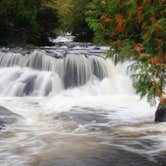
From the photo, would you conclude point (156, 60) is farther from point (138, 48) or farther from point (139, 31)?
point (139, 31)

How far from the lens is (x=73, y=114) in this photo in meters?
13.5

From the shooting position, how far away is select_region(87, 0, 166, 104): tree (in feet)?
21.4

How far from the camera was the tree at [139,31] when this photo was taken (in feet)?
21.4

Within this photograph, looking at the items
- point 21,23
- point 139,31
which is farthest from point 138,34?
point 21,23

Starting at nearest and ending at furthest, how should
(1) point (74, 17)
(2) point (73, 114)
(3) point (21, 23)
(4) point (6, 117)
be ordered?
(4) point (6, 117) < (2) point (73, 114) < (3) point (21, 23) < (1) point (74, 17)

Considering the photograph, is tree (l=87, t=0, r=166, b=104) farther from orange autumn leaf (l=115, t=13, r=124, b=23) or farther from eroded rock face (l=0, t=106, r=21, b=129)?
eroded rock face (l=0, t=106, r=21, b=129)

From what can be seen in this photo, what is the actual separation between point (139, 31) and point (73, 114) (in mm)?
6410

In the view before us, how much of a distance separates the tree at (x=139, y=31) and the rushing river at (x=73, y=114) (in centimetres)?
223

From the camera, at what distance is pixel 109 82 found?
1859 cm

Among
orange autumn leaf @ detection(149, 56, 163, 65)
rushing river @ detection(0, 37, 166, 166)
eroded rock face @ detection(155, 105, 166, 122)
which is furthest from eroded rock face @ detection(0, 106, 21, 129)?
orange autumn leaf @ detection(149, 56, 163, 65)

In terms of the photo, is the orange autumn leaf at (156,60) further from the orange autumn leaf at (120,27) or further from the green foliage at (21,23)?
the green foliage at (21,23)

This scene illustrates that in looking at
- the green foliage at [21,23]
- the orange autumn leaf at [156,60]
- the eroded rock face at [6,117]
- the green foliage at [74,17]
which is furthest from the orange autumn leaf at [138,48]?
the green foliage at [74,17]

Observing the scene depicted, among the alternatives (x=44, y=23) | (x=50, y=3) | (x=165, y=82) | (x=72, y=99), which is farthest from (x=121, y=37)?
(x=50, y=3)

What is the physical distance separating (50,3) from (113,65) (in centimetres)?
1424
